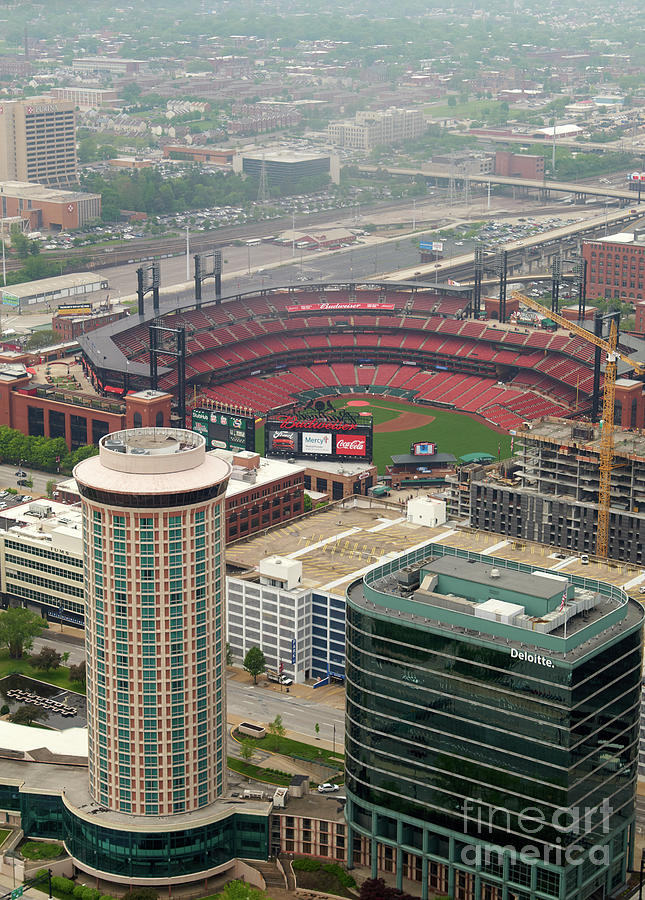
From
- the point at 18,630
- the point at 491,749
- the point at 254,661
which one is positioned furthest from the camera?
the point at 18,630

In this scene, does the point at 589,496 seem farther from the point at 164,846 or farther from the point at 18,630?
the point at 164,846

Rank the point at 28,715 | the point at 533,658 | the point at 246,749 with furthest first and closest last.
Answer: the point at 28,715 → the point at 246,749 → the point at 533,658

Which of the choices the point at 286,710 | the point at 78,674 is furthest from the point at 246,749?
the point at 78,674

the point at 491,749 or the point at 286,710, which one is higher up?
the point at 491,749

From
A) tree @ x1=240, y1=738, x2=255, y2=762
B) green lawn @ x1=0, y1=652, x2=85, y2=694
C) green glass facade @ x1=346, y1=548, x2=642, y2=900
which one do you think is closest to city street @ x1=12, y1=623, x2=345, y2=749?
tree @ x1=240, y1=738, x2=255, y2=762

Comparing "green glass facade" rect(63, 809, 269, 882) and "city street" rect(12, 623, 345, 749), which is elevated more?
"green glass facade" rect(63, 809, 269, 882)

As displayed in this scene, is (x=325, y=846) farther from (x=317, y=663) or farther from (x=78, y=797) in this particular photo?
(x=317, y=663)

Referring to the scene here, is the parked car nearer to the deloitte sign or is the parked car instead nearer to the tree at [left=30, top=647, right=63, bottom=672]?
the deloitte sign
